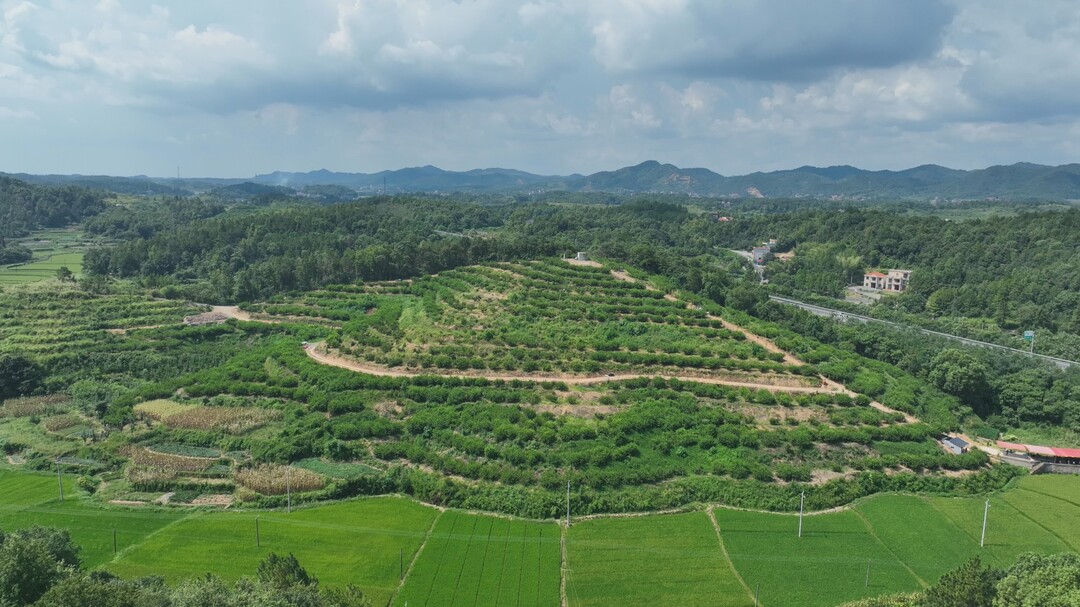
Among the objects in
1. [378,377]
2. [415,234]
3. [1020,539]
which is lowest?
[1020,539]

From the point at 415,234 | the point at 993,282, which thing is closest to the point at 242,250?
the point at 415,234

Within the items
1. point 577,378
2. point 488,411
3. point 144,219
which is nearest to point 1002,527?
point 577,378

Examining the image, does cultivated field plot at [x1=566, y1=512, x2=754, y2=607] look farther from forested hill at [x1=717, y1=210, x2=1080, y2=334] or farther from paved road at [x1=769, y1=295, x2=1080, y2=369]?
forested hill at [x1=717, y1=210, x2=1080, y2=334]

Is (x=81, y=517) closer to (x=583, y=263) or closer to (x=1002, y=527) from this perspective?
(x=1002, y=527)

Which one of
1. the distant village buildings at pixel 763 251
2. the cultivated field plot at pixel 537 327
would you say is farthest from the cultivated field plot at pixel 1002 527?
the distant village buildings at pixel 763 251

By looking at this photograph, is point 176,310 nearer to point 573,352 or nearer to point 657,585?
point 573,352

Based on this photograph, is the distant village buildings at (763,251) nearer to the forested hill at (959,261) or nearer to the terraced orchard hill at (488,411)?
the forested hill at (959,261)
